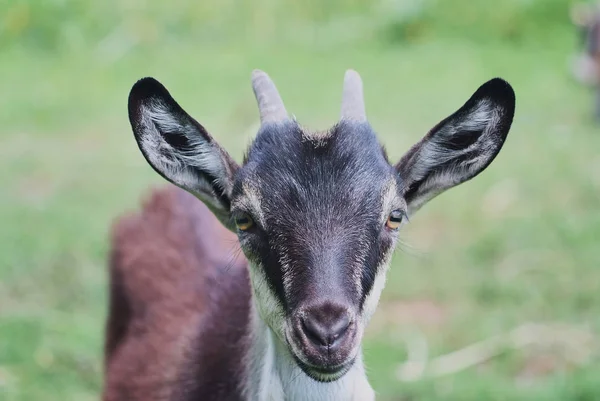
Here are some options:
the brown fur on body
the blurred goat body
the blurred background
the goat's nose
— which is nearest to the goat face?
the goat's nose

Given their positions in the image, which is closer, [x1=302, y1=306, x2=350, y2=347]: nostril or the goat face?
[x1=302, y1=306, x2=350, y2=347]: nostril

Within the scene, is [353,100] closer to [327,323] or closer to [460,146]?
[460,146]

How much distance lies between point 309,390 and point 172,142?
3.63ft

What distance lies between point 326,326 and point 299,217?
1.48ft

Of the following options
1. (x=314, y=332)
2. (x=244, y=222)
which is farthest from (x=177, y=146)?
(x=314, y=332)

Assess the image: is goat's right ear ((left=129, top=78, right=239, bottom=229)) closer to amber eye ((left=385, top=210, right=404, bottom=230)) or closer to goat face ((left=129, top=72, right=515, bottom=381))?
goat face ((left=129, top=72, right=515, bottom=381))

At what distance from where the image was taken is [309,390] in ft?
11.4

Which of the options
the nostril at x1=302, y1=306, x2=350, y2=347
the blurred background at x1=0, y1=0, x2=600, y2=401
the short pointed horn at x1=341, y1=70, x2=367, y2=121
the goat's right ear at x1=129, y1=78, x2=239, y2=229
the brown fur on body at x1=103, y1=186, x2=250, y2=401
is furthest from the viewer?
the blurred background at x1=0, y1=0, x2=600, y2=401

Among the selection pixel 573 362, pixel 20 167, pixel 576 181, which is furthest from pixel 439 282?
pixel 20 167

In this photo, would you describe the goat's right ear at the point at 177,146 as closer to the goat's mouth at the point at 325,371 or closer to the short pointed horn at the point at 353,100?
the short pointed horn at the point at 353,100

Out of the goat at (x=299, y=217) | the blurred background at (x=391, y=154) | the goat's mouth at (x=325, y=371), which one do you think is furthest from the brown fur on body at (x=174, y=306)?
the blurred background at (x=391, y=154)

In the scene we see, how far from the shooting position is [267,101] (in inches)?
154

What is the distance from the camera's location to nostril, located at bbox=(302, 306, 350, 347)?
9.84 feet

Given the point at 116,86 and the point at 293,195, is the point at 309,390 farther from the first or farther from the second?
the point at 116,86
